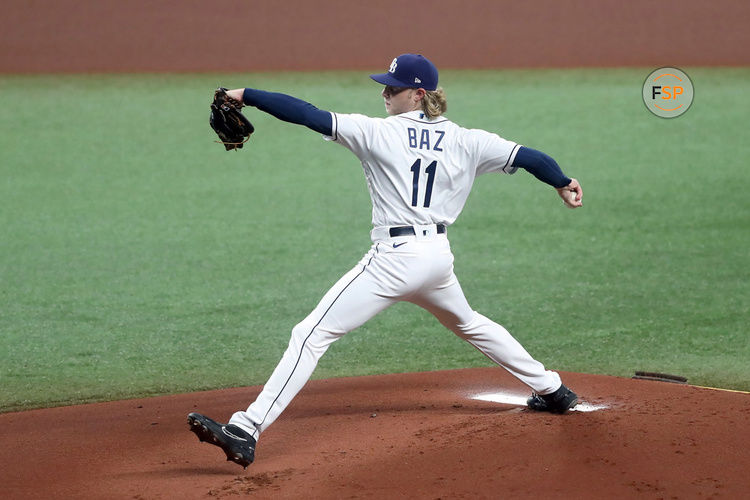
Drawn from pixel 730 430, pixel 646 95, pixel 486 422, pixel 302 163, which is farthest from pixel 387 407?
pixel 646 95

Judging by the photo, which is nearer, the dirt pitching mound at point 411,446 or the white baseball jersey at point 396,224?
the dirt pitching mound at point 411,446

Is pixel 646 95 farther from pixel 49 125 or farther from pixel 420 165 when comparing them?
pixel 420 165

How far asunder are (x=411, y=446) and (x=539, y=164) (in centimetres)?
132

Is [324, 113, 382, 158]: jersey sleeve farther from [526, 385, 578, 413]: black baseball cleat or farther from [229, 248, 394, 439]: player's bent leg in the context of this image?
[526, 385, 578, 413]: black baseball cleat

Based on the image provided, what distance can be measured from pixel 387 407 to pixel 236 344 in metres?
1.82

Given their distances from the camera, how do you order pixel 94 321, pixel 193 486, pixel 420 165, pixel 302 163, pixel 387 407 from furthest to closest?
pixel 302 163 < pixel 94 321 < pixel 387 407 < pixel 420 165 < pixel 193 486

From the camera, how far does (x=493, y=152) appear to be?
435 centimetres

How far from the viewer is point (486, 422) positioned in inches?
175

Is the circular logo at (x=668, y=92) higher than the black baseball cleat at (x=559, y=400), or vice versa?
the circular logo at (x=668, y=92)

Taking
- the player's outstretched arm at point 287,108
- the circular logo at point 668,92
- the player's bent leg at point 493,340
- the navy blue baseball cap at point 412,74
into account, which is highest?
the circular logo at point 668,92

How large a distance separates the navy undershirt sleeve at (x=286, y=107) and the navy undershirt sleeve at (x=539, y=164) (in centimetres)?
88

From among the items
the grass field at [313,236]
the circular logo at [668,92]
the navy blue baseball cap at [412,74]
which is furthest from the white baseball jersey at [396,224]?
the circular logo at [668,92]

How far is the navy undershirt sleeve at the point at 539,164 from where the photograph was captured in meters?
4.37

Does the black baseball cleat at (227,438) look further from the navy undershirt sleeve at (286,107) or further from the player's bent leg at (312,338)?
the navy undershirt sleeve at (286,107)
